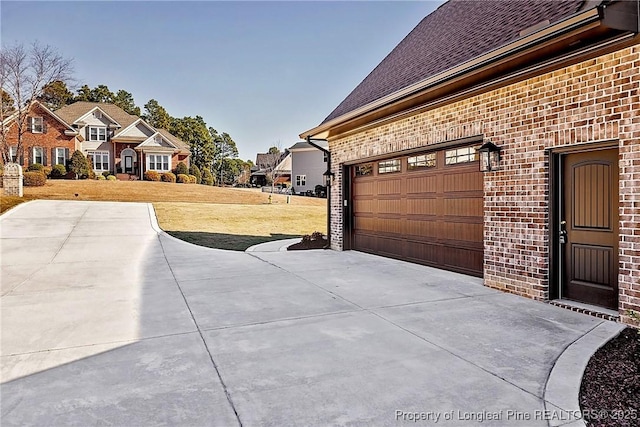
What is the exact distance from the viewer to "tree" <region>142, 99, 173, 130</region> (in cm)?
5203

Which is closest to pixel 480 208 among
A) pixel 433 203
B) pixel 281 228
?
pixel 433 203

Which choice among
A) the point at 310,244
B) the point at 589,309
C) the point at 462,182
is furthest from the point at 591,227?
the point at 310,244

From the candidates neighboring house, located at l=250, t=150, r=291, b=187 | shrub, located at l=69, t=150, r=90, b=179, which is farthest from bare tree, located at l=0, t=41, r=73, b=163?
neighboring house, located at l=250, t=150, r=291, b=187

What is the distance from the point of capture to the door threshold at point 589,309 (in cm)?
474

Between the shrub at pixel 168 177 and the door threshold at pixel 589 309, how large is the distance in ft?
106

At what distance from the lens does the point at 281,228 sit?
18.9m

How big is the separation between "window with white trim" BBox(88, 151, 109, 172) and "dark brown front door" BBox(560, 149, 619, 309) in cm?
3661

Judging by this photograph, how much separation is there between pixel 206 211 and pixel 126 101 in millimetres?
46304

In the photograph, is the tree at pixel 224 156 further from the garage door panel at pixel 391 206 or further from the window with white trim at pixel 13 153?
the garage door panel at pixel 391 206

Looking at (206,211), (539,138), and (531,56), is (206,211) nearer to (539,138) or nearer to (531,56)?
(539,138)

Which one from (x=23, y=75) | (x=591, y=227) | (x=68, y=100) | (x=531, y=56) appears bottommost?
(x=591, y=227)

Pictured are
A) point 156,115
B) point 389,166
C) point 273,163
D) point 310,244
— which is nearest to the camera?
point 389,166

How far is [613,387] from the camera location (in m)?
2.99

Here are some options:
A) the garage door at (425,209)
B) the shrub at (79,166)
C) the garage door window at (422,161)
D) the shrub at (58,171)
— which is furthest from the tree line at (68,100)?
the garage door window at (422,161)
